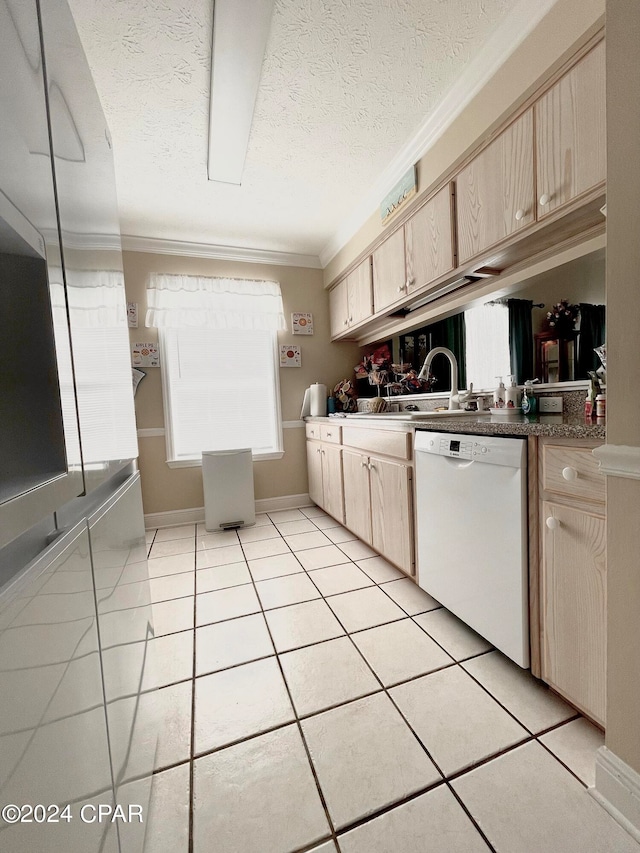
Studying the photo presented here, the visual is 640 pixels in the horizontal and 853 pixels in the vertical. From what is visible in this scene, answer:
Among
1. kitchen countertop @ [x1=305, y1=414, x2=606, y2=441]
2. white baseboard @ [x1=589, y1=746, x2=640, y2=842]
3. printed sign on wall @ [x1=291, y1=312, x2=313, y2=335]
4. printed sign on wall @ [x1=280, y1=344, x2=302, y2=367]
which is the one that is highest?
printed sign on wall @ [x1=291, y1=312, x2=313, y2=335]

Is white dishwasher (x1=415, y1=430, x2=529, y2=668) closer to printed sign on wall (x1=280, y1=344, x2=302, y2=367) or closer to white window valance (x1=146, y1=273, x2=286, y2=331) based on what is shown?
printed sign on wall (x1=280, y1=344, x2=302, y2=367)

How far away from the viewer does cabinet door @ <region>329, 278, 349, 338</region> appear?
10.4ft

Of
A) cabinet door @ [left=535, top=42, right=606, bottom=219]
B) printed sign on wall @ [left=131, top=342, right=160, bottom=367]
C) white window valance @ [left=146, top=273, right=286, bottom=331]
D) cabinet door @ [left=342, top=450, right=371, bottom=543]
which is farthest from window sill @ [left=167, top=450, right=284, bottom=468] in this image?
cabinet door @ [left=535, top=42, right=606, bottom=219]

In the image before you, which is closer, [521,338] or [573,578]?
[573,578]

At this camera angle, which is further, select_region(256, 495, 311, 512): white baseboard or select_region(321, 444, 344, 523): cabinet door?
select_region(256, 495, 311, 512): white baseboard

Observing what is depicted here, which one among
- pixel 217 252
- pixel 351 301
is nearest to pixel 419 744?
pixel 351 301

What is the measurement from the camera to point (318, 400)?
3.29m

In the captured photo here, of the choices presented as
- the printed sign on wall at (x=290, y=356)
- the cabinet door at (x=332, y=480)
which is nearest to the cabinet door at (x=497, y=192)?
the cabinet door at (x=332, y=480)

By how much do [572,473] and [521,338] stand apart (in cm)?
103

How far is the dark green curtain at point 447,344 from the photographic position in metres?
2.26

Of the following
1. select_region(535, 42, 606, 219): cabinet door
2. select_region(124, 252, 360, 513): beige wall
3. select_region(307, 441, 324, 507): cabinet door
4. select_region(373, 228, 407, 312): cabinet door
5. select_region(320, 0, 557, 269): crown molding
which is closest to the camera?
select_region(535, 42, 606, 219): cabinet door

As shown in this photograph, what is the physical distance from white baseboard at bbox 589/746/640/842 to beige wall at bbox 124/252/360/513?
2.88 meters

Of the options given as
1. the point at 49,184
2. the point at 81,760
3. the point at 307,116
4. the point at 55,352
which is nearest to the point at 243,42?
the point at 307,116

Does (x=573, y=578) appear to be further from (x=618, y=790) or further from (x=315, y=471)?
(x=315, y=471)
